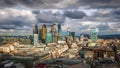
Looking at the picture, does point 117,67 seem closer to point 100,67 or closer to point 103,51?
point 100,67

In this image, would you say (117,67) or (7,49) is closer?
(117,67)

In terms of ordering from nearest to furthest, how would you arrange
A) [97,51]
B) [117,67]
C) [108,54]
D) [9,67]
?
[117,67], [9,67], [108,54], [97,51]

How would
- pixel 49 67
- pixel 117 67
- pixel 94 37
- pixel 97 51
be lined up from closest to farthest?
pixel 49 67 < pixel 117 67 < pixel 97 51 < pixel 94 37

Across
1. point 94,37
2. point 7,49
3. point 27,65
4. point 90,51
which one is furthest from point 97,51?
point 94,37

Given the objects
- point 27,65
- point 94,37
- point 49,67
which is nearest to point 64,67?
point 49,67

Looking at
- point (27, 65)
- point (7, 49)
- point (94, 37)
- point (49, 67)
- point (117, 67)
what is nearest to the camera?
point (49, 67)

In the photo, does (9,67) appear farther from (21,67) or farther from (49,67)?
(49,67)

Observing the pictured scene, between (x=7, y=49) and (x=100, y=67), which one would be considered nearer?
(x=100, y=67)

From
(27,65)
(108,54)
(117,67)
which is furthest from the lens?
(108,54)

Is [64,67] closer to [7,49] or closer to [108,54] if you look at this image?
[108,54]
